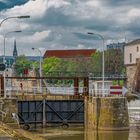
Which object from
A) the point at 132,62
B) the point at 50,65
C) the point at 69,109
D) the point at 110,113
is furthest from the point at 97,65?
the point at 110,113

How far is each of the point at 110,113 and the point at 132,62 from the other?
183 ft

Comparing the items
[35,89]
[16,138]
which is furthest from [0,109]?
[16,138]

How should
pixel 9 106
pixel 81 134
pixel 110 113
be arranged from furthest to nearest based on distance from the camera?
pixel 110 113, pixel 9 106, pixel 81 134

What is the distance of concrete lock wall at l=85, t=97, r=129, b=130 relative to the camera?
3997 cm

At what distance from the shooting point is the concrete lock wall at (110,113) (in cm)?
3997

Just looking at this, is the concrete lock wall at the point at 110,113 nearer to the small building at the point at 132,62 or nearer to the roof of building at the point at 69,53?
the small building at the point at 132,62

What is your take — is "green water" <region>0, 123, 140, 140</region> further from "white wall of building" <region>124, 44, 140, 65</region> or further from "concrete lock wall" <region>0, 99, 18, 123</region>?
"white wall of building" <region>124, 44, 140, 65</region>

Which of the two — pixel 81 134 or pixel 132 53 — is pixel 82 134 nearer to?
pixel 81 134

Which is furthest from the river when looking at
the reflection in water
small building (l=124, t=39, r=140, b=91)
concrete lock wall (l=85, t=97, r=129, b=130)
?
small building (l=124, t=39, r=140, b=91)

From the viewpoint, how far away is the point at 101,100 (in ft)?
133

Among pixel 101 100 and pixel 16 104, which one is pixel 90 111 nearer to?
pixel 101 100

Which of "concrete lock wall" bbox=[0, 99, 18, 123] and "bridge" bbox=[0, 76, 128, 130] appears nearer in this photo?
"concrete lock wall" bbox=[0, 99, 18, 123]

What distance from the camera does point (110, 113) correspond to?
40.1 m

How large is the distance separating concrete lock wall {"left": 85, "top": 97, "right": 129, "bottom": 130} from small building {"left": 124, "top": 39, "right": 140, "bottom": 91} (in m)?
50.4
